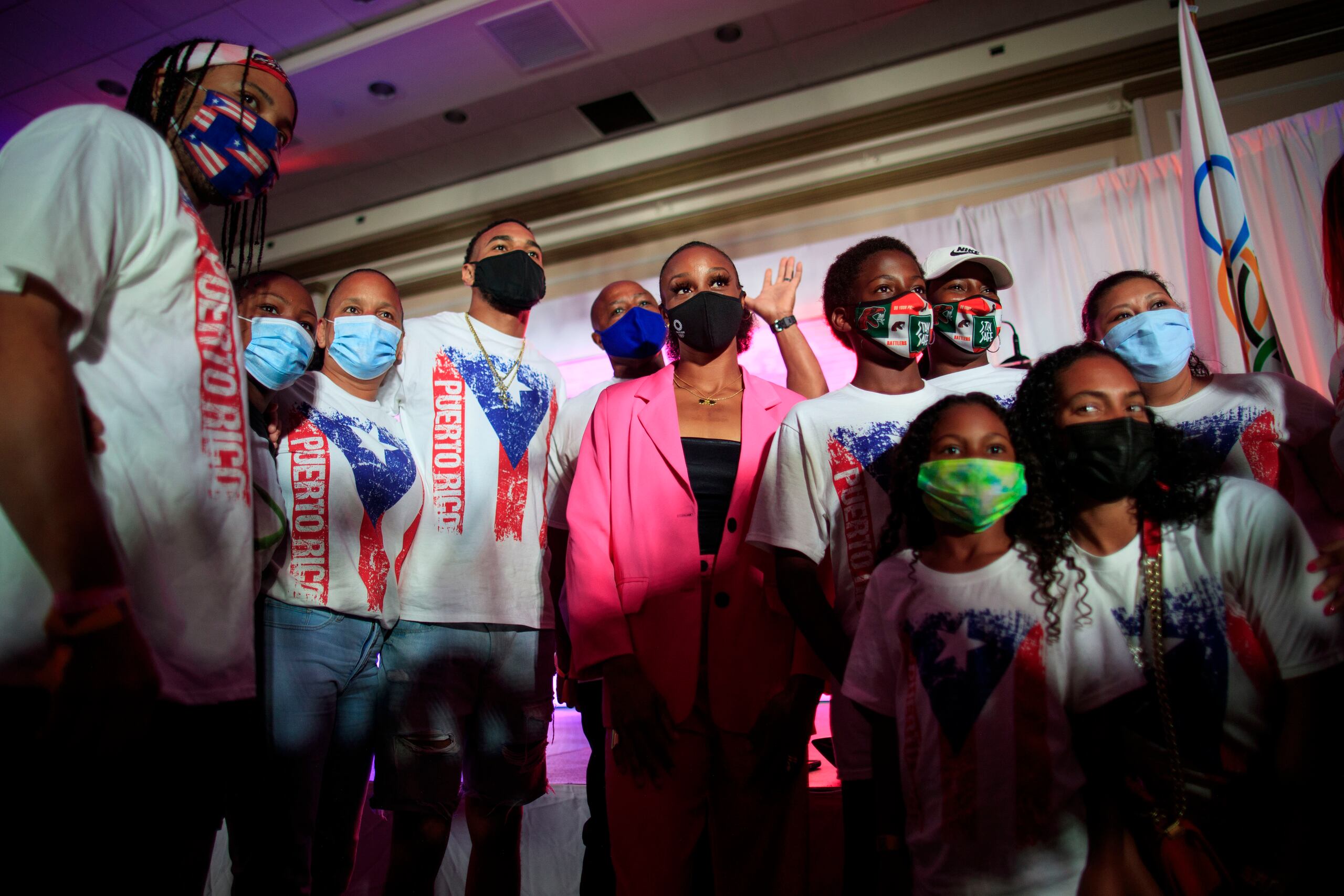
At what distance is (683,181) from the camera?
243 inches

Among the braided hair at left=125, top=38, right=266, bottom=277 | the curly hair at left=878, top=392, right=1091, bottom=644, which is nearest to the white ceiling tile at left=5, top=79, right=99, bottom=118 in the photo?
the braided hair at left=125, top=38, right=266, bottom=277

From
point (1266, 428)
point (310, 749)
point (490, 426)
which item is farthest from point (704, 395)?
point (1266, 428)

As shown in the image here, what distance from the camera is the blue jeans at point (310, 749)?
204 centimetres

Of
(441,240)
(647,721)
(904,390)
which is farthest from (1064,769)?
(441,240)

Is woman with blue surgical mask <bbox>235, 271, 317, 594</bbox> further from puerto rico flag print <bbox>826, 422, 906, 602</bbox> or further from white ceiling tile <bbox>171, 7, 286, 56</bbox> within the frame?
white ceiling tile <bbox>171, 7, 286, 56</bbox>

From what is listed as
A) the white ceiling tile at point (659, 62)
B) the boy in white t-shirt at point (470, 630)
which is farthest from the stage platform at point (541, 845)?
the white ceiling tile at point (659, 62)

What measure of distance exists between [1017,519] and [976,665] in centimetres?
34

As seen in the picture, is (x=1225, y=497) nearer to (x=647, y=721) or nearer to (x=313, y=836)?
(x=647, y=721)

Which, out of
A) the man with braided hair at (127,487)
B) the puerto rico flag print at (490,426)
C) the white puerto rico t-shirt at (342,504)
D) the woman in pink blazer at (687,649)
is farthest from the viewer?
the puerto rico flag print at (490,426)

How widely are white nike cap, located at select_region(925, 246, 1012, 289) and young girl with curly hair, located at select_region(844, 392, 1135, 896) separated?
0.89 metres

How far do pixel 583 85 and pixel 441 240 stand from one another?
2.14 metres

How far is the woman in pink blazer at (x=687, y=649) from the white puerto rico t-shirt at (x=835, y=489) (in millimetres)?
110

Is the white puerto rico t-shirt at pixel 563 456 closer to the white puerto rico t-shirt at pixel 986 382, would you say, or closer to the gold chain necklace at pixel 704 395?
the gold chain necklace at pixel 704 395

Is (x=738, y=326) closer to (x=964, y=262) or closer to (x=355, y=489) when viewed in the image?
(x=964, y=262)
